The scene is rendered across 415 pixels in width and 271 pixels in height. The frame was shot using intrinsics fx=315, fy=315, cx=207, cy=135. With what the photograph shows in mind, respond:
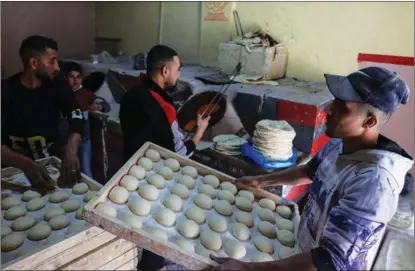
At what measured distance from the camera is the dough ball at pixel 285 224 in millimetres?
1101

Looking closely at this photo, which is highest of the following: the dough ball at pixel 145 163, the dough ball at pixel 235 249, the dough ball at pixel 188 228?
the dough ball at pixel 145 163

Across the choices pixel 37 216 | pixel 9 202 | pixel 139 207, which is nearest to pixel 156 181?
pixel 139 207

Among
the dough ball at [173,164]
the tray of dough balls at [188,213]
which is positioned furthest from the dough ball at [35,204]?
the dough ball at [173,164]

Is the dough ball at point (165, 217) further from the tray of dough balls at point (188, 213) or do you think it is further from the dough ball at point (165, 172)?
the dough ball at point (165, 172)

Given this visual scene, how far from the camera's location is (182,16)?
2.25 meters

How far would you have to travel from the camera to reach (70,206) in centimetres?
124

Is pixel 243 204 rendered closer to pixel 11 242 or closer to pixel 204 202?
pixel 204 202

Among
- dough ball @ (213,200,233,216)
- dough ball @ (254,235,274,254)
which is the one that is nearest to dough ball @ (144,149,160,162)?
dough ball @ (213,200,233,216)

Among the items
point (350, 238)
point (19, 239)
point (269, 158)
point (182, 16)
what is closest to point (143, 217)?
point (19, 239)

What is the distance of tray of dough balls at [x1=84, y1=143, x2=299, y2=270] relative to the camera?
86 cm

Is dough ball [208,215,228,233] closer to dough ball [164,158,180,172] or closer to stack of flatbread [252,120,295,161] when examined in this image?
dough ball [164,158,180,172]

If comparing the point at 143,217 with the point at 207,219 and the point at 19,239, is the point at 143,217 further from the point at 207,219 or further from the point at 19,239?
the point at 19,239

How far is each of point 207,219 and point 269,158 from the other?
0.81m

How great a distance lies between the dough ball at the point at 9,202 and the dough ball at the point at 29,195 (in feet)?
0.09
